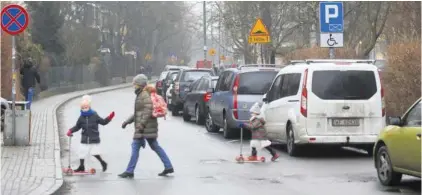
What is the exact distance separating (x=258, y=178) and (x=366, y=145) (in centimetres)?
398

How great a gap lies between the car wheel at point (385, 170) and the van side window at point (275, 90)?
16.2 ft

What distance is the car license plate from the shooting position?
48.3 feet

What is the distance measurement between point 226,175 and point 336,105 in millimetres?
3153

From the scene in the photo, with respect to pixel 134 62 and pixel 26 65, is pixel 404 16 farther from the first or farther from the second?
pixel 134 62

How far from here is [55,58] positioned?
170 feet

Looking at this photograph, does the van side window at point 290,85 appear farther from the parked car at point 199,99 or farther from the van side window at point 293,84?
the parked car at point 199,99

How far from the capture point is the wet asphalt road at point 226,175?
36.1 ft

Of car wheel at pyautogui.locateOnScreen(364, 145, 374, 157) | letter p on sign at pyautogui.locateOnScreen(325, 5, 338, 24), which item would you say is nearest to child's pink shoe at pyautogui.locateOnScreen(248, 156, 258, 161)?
car wheel at pyautogui.locateOnScreen(364, 145, 374, 157)

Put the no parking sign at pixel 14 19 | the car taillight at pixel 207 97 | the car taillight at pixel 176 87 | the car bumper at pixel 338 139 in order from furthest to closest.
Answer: the car taillight at pixel 176 87 → the car taillight at pixel 207 97 → the no parking sign at pixel 14 19 → the car bumper at pixel 338 139

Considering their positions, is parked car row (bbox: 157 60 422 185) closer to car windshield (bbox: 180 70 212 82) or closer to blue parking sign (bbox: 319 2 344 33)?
blue parking sign (bbox: 319 2 344 33)

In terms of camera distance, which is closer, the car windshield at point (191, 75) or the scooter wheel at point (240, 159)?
the scooter wheel at point (240, 159)

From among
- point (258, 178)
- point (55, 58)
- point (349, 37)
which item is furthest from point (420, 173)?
point (55, 58)

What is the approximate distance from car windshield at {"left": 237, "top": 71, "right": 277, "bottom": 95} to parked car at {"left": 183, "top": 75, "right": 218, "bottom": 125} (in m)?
2.93

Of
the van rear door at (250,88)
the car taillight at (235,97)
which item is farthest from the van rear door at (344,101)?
the car taillight at (235,97)
